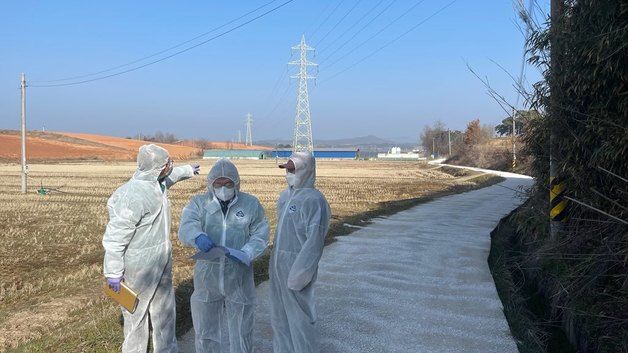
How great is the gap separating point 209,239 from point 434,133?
426ft

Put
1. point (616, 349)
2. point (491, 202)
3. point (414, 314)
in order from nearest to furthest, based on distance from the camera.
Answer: point (616, 349) < point (414, 314) < point (491, 202)

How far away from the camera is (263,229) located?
14.1 feet

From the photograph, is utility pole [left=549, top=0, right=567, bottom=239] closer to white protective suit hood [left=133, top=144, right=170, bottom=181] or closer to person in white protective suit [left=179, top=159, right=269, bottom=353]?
person in white protective suit [left=179, top=159, right=269, bottom=353]

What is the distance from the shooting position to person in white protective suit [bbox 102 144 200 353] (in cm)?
410

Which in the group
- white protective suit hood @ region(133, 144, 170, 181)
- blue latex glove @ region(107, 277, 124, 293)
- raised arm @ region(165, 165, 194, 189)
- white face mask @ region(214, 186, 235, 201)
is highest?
white protective suit hood @ region(133, 144, 170, 181)

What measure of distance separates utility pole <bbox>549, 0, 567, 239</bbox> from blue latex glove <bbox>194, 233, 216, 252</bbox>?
4.44 metres

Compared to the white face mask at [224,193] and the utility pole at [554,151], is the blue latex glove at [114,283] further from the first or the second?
the utility pole at [554,151]

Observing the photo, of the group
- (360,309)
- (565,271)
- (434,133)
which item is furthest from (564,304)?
(434,133)

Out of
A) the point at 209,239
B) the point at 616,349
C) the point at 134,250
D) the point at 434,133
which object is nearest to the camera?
the point at 209,239

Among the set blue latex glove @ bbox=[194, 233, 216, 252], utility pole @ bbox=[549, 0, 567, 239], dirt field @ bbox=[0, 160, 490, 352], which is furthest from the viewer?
utility pole @ bbox=[549, 0, 567, 239]

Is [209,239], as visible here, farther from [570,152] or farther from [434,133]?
[434,133]

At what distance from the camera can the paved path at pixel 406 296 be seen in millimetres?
5070

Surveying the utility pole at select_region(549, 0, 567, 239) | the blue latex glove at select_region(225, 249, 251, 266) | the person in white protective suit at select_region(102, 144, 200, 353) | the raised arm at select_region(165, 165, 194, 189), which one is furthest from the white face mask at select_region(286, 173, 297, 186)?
the utility pole at select_region(549, 0, 567, 239)

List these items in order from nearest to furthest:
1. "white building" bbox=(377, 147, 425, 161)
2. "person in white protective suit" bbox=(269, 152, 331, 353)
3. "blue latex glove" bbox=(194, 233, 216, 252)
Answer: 1. "blue latex glove" bbox=(194, 233, 216, 252)
2. "person in white protective suit" bbox=(269, 152, 331, 353)
3. "white building" bbox=(377, 147, 425, 161)
